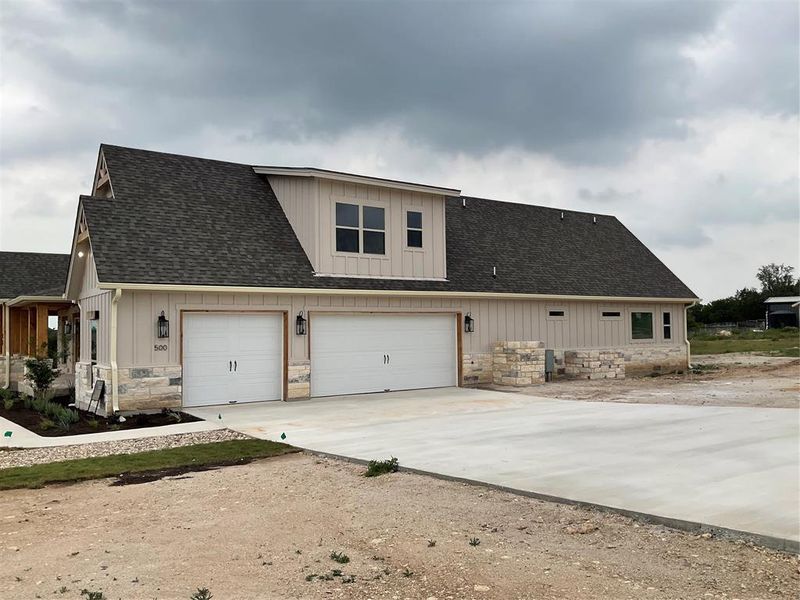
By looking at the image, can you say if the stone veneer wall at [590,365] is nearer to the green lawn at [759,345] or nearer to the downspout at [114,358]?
the green lawn at [759,345]

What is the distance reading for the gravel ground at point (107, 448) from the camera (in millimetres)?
9203

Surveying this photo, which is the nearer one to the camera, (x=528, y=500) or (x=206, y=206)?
(x=528, y=500)

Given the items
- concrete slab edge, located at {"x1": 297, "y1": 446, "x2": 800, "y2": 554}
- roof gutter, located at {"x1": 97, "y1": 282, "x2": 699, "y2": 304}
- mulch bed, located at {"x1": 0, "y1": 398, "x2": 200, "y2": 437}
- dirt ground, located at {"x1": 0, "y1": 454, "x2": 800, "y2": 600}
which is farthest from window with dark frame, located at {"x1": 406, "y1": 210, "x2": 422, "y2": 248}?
dirt ground, located at {"x1": 0, "y1": 454, "x2": 800, "y2": 600}

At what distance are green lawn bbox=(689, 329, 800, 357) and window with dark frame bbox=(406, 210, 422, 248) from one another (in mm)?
20651

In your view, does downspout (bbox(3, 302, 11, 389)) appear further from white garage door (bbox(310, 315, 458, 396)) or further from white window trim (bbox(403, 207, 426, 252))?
white window trim (bbox(403, 207, 426, 252))

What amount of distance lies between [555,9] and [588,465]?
8.94 m

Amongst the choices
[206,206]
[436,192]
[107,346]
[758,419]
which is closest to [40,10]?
[206,206]

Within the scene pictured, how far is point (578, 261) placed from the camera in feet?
74.4

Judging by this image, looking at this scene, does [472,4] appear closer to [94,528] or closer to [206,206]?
[206,206]

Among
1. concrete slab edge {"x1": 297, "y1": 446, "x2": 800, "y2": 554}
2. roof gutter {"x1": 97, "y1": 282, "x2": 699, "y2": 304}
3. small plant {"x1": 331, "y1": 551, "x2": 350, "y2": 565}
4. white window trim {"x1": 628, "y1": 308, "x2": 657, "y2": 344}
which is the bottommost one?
small plant {"x1": 331, "y1": 551, "x2": 350, "y2": 565}

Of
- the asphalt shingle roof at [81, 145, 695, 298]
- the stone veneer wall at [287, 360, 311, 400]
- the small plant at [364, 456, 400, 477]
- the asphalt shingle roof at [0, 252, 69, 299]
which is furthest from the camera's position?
the asphalt shingle roof at [0, 252, 69, 299]

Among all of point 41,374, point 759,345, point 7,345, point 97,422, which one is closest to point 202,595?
point 97,422

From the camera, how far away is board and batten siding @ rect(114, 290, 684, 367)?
13430mm

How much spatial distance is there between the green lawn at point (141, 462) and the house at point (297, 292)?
4295 mm
